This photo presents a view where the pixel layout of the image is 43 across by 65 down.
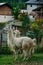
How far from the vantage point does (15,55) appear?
12.9 m

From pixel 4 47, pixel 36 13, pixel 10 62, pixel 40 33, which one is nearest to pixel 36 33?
pixel 40 33

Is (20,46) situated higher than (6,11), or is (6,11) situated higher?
Result: (20,46)

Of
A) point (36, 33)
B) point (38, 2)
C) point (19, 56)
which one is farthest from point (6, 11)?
point (19, 56)

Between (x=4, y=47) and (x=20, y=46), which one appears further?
(x=4, y=47)

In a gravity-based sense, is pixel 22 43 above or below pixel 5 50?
above

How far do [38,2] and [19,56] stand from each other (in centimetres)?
3391

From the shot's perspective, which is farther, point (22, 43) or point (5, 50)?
point (5, 50)

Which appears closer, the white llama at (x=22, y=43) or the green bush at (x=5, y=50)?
the white llama at (x=22, y=43)

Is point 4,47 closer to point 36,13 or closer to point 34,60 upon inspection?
point 34,60

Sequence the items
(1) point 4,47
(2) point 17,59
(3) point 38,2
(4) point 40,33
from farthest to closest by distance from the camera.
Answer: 1. (3) point 38,2
2. (4) point 40,33
3. (1) point 4,47
4. (2) point 17,59

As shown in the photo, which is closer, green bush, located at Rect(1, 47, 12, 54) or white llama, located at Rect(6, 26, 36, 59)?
white llama, located at Rect(6, 26, 36, 59)

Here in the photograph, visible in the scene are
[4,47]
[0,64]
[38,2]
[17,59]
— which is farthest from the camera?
[38,2]

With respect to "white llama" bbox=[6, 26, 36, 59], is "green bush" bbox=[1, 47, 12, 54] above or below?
below

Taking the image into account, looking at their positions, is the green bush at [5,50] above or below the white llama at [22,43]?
below
